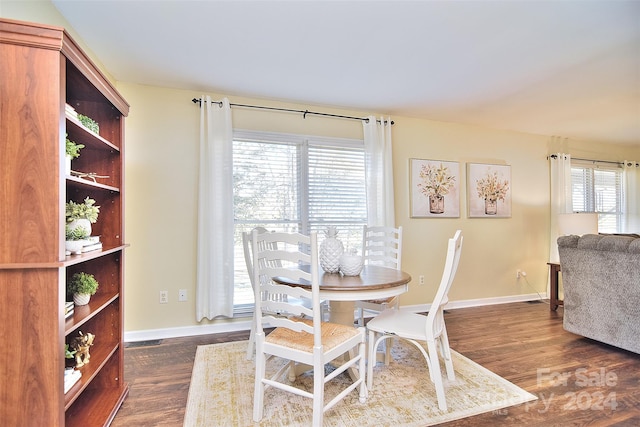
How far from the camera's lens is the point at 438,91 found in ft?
10.3

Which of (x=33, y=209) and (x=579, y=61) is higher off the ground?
(x=579, y=61)

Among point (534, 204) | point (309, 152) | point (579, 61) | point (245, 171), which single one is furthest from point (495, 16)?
point (534, 204)

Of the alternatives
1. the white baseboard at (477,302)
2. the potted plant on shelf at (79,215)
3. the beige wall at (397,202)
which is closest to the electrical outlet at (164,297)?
the beige wall at (397,202)

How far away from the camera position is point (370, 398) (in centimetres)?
197

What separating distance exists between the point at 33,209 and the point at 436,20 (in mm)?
2312

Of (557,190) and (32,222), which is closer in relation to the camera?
(32,222)

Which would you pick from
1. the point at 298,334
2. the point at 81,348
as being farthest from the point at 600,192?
the point at 81,348

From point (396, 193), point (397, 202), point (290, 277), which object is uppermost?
point (396, 193)

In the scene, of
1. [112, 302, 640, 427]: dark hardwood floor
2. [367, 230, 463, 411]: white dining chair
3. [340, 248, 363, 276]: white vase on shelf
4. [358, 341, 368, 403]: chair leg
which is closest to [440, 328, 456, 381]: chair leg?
[367, 230, 463, 411]: white dining chair

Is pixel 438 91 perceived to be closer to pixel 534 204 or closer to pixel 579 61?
pixel 579 61

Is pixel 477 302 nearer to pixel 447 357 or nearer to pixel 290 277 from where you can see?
pixel 447 357

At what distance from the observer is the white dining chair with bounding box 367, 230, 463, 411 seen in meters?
1.82

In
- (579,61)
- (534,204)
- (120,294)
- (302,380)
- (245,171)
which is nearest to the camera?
(120,294)

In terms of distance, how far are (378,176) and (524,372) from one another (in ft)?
7.30
